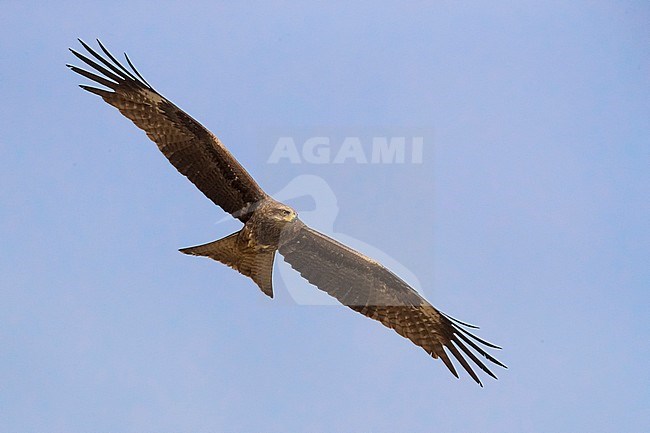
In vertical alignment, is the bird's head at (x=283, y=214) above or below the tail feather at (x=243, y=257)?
above

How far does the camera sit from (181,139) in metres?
7.39

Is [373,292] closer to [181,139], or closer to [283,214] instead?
[283,214]

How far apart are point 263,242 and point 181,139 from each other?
3.62 feet

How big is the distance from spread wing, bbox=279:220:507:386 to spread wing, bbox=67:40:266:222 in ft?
1.87

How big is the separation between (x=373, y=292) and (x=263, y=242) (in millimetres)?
1112

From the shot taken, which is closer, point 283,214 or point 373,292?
point 283,214

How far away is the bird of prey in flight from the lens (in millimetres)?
7176

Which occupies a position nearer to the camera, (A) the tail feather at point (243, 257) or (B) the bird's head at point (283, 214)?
(B) the bird's head at point (283, 214)

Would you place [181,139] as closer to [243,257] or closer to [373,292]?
[243,257]

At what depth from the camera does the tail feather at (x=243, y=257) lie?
719 cm

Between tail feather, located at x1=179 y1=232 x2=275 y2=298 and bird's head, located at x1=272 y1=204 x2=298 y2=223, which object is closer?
bird's head, located at x1=272 y1=204 x2=298 y2=223

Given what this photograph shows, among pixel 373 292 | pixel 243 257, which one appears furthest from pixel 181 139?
pixel 373 292

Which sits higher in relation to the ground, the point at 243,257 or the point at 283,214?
the point at 283,214

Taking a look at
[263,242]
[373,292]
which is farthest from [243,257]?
[373,292]
